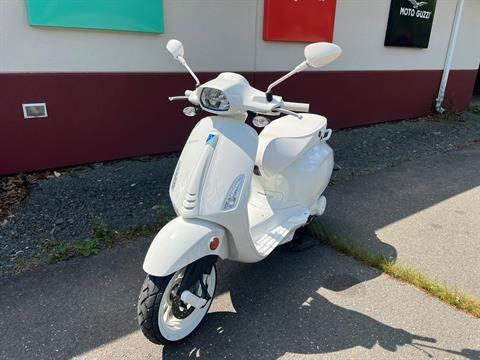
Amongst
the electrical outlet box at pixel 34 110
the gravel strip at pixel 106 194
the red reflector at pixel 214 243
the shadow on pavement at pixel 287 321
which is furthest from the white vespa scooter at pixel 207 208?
the electrical outlet box at pixel 34 110

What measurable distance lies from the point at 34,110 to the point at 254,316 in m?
2.91

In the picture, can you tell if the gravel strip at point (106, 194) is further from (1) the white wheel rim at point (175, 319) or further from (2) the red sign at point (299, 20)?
(2) the red sign at point (299, 20)

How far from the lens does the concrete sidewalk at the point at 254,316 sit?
6.59ft

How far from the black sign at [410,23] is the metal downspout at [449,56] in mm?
670

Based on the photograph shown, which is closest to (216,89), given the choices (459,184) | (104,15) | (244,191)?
(244,191)

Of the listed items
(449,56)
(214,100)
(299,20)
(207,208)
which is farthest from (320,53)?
(449,56)

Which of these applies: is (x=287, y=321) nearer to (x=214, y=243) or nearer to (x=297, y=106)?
(x=214, y=243)

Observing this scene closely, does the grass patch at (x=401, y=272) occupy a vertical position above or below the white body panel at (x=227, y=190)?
below

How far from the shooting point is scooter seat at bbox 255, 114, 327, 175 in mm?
2592

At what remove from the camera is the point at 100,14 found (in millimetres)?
3688

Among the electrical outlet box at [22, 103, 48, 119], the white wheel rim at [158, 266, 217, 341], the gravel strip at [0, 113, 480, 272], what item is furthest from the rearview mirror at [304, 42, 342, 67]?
the electrical outlet box at [22, 103, 48, 119]

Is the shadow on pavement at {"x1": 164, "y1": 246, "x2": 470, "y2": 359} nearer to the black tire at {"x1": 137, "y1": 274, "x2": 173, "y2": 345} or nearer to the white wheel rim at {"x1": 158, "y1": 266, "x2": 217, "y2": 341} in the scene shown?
the white wheel rim at {"x1": 158, "y1": 266, "x2": 217, "y2": 341}

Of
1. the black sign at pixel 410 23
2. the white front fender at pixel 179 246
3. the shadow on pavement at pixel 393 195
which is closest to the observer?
the white front fender at pixel 179 246

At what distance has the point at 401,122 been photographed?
6988 millimetres
